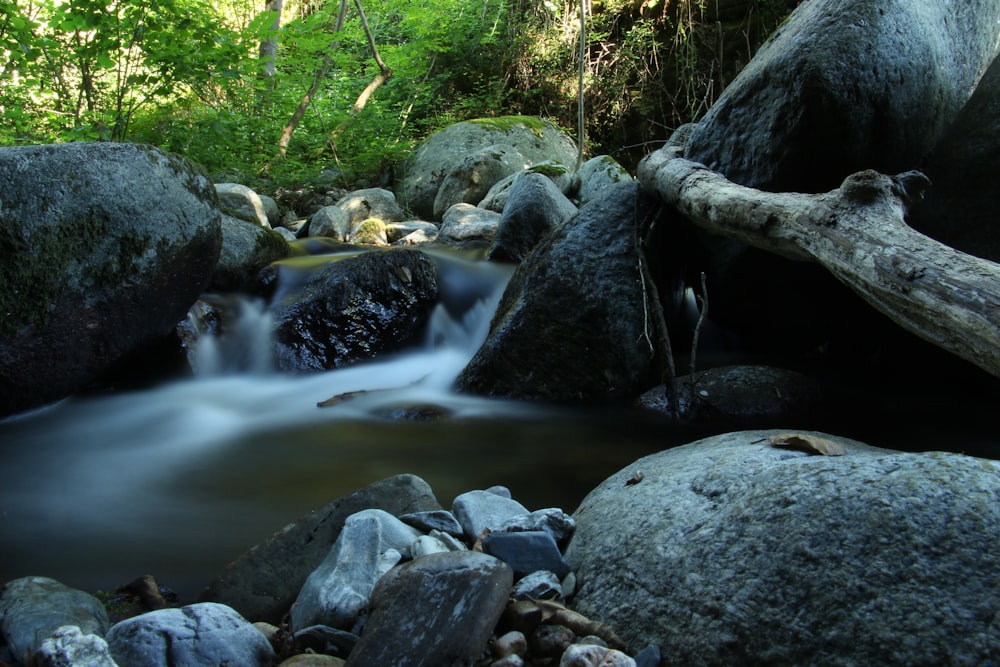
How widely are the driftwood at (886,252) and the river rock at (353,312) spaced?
10.7 ft

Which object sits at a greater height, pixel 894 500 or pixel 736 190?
pixel 736 190

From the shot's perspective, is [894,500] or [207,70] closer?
[894,500]

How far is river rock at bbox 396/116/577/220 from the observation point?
40.7ft

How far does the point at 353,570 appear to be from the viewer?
205 cm

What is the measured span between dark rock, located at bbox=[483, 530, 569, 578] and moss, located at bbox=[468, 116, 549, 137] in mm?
11463

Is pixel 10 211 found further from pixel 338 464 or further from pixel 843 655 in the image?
pixel 843 655

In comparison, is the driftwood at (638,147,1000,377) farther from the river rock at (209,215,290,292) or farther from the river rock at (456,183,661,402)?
the river rock at (209,215,290,292)

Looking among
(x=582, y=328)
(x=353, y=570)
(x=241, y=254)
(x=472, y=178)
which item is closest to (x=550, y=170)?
(x=472, y=178)

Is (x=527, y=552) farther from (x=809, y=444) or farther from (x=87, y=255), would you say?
(x=87, y=255)

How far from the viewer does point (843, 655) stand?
146 centimetres

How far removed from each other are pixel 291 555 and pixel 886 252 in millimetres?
2295

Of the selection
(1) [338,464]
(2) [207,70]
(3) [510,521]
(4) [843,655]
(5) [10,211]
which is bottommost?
(1) [338,464]

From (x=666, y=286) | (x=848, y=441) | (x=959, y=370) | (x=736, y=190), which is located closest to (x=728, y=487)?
(x=848, y=441)

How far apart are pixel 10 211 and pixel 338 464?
8.38ft
